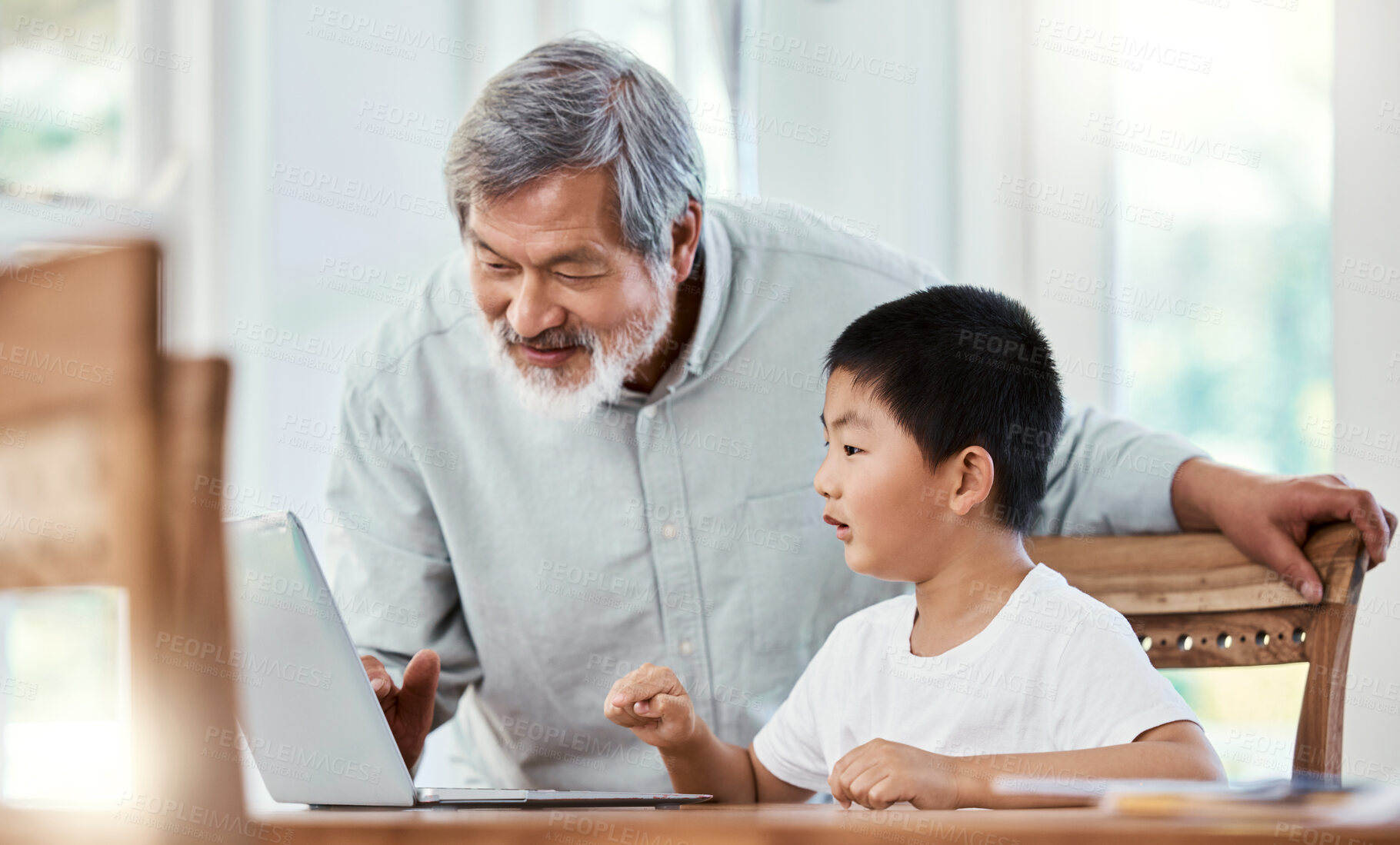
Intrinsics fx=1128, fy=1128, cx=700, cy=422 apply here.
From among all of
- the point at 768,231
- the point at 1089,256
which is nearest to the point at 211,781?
the point at 768,231

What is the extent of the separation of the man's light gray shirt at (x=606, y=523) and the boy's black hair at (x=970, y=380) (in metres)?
0.36

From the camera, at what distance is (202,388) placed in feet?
1.70

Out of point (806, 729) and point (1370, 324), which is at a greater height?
point (1370, 324)

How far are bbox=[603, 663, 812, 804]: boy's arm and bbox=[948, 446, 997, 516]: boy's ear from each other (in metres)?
0.33

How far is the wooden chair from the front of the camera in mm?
1131

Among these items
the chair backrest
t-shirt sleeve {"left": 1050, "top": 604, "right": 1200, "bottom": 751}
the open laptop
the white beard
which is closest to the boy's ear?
t-shirt sleeve {"left": 1050, "top": 604, "right": 1200, "bottom": 751}

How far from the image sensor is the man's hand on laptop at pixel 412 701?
1228 mm

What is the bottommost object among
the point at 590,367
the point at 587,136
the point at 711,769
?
the point at 711,769

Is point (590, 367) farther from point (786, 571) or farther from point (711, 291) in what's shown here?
point (786, 571)

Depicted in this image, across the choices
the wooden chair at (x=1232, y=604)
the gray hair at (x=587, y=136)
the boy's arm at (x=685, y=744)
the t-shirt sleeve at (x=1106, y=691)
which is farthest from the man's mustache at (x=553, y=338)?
the t-shirt sleeve at (x=1106, y=691)

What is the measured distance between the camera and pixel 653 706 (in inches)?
41.8

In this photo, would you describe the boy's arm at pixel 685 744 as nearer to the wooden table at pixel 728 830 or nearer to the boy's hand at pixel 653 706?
the boy's hand at pixel 653 706

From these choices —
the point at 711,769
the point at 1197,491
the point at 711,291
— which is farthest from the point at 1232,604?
the point at 711,291

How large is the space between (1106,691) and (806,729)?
345 millimetres
